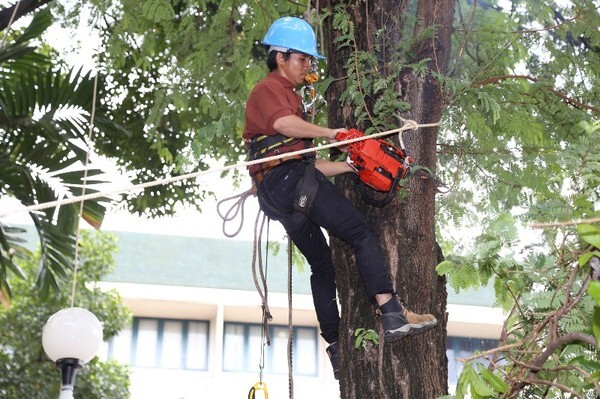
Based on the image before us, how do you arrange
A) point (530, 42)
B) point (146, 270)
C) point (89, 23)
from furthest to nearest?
point (146, 270)
point (89, 23)
point (530, 42)

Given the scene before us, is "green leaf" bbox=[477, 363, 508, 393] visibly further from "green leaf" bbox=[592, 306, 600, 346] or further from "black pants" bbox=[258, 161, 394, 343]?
"black pants" bbox=[258, 161, 394, 343]

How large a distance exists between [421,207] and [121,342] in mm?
16124

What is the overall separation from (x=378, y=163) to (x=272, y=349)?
16528 mm

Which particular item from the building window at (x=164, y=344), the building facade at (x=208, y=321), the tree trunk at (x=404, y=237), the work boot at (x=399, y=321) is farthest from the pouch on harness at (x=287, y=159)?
the building window at (x=164, y=344)

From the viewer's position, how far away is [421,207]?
4320 mm

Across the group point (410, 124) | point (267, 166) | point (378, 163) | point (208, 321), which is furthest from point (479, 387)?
point (208, 321)

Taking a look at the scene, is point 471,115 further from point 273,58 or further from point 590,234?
point 590,234

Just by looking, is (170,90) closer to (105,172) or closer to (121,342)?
(105,172)

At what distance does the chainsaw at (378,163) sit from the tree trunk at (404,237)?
0.06m

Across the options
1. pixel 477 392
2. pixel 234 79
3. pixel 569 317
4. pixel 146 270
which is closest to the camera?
pixel 477 392

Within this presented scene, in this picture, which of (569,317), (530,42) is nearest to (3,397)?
(530,42)

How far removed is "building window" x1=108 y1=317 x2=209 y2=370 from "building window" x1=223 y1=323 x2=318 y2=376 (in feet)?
1.68

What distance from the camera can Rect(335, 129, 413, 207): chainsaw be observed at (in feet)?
14.0

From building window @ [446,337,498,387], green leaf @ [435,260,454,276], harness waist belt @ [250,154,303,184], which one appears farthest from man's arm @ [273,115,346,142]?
building window @ [446,337,498,387]
